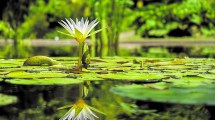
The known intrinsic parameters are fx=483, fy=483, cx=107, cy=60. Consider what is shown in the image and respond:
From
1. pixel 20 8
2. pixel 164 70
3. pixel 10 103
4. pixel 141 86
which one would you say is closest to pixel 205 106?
pixel 141 86

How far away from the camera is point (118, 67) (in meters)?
6.58

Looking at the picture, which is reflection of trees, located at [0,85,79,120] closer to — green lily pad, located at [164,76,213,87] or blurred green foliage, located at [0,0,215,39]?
green lily pad, located at [164,76,213,87]

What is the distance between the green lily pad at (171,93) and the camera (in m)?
4.06

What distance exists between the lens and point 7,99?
4125 millimetres

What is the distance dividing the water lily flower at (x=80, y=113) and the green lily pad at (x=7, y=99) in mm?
550

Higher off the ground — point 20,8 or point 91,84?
point 20,8

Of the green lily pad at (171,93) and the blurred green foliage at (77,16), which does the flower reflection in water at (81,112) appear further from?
the blurred green foliage at (77,16)

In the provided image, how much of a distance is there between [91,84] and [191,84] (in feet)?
3.54

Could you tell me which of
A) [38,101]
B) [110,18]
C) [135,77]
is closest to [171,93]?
[135,77]

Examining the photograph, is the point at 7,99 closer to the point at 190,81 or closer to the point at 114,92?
the point at 114,92

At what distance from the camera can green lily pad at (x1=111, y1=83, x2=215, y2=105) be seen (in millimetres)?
4059

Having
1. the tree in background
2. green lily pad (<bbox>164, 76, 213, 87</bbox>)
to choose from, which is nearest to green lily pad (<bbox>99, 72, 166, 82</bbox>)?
green lily pad (<bbox>164, 76, 213, 87</bbox>)

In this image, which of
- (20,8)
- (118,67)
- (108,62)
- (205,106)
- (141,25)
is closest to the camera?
(205,106)

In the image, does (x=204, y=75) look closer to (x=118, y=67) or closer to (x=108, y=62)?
(x=118, y=67)
